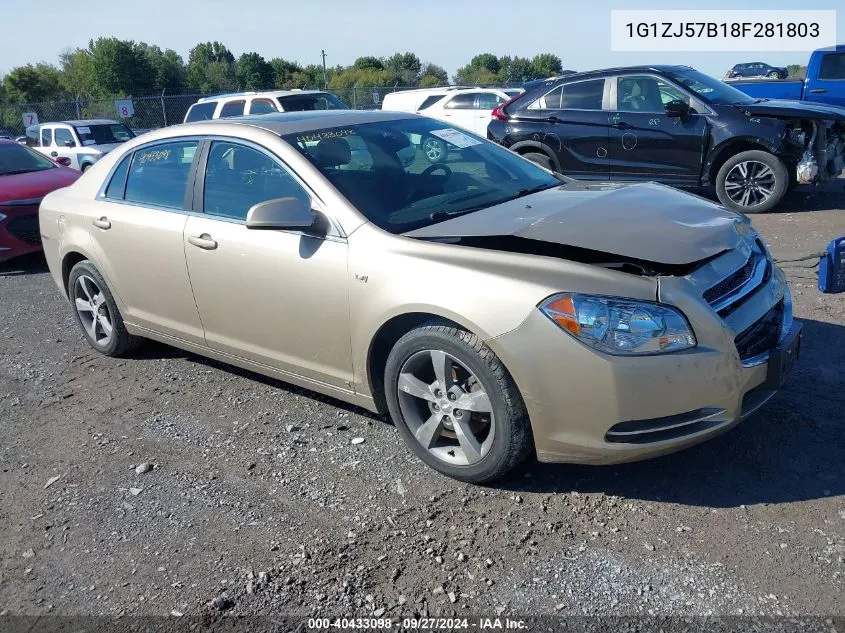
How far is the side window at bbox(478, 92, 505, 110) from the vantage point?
16.0m

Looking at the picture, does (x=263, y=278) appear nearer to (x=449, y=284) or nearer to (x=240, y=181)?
(x=240, y=181)

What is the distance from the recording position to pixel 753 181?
348 inches

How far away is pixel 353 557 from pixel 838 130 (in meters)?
8.22

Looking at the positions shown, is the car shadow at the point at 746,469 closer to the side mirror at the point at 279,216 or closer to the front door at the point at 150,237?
the side mirror at the point at 279,216

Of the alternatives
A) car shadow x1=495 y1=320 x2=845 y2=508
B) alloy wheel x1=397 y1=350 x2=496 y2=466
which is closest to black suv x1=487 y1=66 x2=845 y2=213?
car shadow x1=495 y1=320 x2=845 y2=508

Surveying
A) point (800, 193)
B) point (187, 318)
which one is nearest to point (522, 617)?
point (187, 318)

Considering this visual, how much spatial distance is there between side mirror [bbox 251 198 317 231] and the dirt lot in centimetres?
116

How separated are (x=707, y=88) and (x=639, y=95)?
0.78 metres

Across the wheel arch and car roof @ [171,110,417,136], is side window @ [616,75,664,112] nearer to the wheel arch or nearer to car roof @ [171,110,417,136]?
car roof @ [171,110,417,136]

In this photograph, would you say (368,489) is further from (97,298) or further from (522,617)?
(97,298)

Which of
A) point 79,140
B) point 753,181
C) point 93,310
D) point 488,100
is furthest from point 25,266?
point 488,100

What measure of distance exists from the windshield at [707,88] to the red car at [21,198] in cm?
752

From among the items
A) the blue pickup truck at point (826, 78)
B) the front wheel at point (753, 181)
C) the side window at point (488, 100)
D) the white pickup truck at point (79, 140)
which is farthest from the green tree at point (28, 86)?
the front wheel at point (753, 181)

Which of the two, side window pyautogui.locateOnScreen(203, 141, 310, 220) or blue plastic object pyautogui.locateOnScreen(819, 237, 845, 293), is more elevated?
side window pyautogui.locateOnScreen(203, 141, 310, 220)
